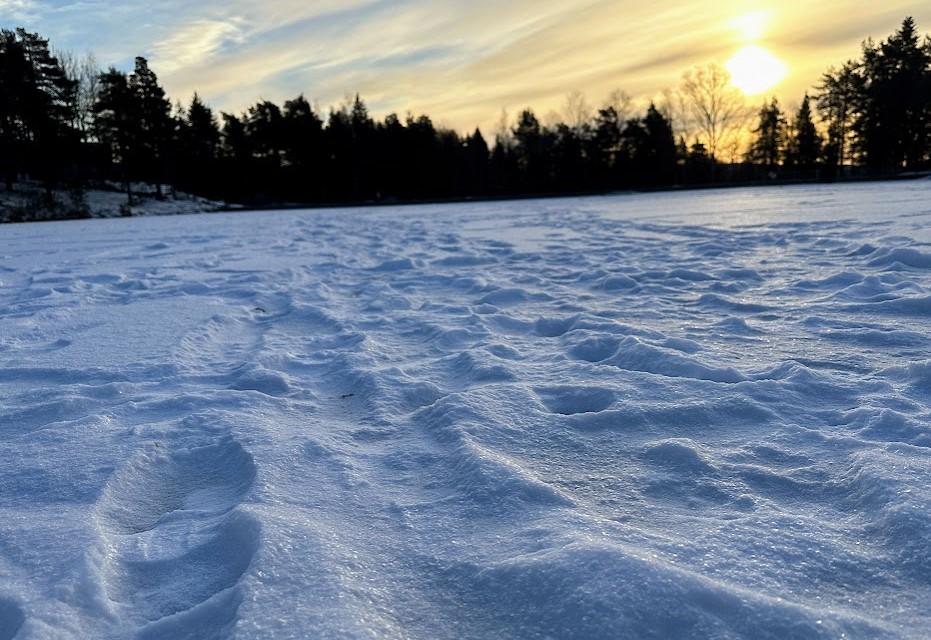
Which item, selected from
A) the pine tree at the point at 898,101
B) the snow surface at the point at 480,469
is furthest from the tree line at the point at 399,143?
the snow surface at the point at 480,469

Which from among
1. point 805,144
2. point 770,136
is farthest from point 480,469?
point 770,136

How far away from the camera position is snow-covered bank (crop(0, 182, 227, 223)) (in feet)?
96.6

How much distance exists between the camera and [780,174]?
136ft

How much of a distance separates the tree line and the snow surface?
37.3 meters

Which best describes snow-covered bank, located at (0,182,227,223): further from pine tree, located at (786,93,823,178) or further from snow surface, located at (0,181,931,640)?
pine tree, located at (786,93,823,178)

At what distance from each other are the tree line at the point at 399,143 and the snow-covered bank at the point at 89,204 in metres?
1.45

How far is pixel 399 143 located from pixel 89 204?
21.8m

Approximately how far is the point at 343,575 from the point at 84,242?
1287cm

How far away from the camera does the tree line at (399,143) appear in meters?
37.9

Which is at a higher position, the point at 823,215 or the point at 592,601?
the point at 823,215

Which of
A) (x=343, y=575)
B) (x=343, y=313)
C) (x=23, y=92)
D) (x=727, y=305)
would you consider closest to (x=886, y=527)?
(x=343, y=575)

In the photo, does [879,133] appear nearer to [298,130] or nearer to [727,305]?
[298,130]

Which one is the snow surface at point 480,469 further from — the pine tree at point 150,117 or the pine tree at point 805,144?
the pine tree at point 805,144

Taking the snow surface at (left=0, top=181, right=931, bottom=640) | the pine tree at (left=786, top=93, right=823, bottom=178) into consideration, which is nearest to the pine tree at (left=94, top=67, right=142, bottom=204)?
the snow surface at (left=0, top=181, right=931, bottom=640)
